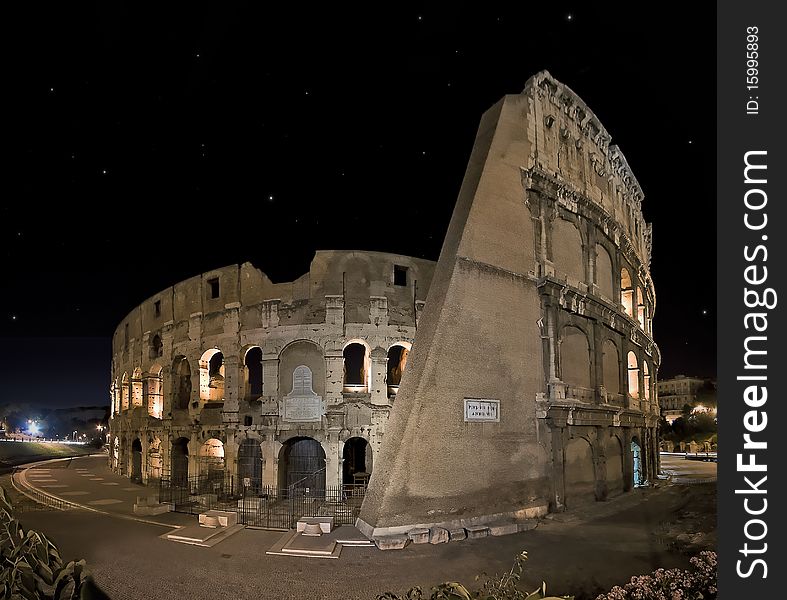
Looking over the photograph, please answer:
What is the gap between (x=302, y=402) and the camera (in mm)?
22203

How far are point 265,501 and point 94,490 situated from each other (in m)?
11.5

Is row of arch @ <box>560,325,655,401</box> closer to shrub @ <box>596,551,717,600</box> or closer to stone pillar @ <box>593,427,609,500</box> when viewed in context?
stone pillar @ <box>593,427,609,500</box>

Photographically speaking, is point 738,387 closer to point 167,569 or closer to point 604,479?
point 167,569

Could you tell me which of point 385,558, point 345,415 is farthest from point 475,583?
point 345,415

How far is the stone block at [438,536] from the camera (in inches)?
506

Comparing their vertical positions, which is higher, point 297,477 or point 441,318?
point 441,318

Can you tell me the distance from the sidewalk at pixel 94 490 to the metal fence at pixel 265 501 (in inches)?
52.6

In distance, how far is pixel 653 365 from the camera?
1217 inches

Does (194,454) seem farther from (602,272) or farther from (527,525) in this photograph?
(602,272)

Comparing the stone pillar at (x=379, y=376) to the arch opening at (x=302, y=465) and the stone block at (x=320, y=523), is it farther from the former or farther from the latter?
the stone block at (x=320, y=523)

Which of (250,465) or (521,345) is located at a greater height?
(521,345)

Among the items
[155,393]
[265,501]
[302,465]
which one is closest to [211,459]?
[302,465]

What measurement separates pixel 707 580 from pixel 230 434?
67.6ft

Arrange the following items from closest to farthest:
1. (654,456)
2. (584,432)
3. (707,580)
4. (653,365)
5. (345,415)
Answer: (707,580)
(584,432)
(345,415)
(654,456)
(653,365)
